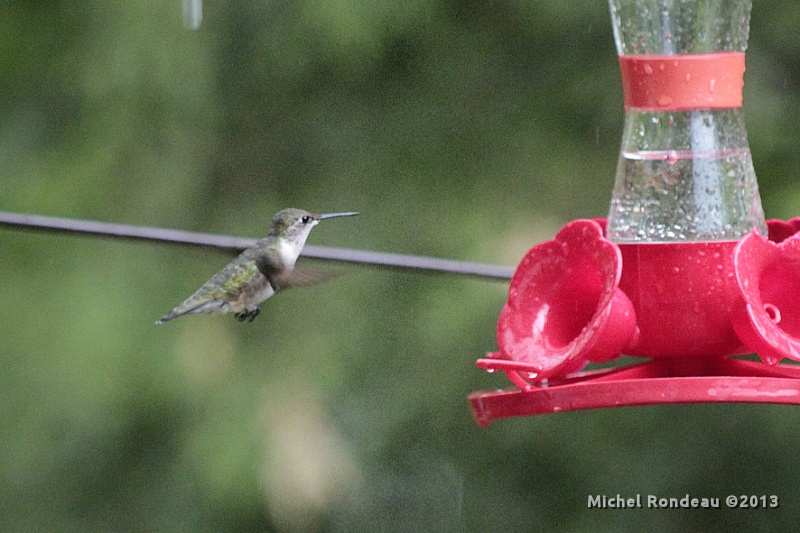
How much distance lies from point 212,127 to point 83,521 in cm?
169

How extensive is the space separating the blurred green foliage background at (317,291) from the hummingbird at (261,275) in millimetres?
1648

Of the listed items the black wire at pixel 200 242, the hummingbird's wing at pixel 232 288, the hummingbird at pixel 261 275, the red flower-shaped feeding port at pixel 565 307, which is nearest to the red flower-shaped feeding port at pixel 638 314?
the red flower-shaped feeding port at pixel 565 307

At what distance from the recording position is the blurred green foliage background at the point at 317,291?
4305 millimetres

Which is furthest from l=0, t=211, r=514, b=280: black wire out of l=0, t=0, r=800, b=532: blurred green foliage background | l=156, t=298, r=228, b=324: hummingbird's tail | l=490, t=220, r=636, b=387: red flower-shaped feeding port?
l=0, t=0, r=800, b=532: blurred green foliage background

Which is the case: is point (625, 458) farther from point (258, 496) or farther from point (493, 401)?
point (493, 401)

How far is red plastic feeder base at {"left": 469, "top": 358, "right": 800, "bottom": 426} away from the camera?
1525mm

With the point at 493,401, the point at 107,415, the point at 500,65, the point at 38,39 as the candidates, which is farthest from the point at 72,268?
the point at 493,401

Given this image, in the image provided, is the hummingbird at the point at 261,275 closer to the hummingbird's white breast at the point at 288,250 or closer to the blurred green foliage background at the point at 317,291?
the hummingbird's white breast at the point at 288,250

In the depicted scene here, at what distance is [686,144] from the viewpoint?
1875 millimetres

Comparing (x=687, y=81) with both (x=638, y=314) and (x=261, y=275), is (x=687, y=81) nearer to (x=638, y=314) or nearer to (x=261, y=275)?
(x=638, y=314)

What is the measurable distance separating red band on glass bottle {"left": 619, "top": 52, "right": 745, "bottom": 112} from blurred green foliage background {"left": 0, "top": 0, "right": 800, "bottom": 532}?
2.30 metres

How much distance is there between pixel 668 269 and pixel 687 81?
292 millimetres

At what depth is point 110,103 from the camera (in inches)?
176

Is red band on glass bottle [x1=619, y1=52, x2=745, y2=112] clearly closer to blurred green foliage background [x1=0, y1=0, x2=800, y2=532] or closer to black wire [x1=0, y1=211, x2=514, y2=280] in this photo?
black wire [x1=0, y1=211, x2=514, y2=280]
